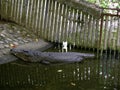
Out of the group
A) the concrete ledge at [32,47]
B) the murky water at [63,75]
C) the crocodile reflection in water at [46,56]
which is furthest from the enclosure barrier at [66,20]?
the crocodile reflection in water at [46,56]

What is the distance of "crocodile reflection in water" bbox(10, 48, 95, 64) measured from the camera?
13.0 metres

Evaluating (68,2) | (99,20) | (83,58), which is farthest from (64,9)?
(83,58)

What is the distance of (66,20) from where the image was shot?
14945 mm

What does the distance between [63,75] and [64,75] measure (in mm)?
32

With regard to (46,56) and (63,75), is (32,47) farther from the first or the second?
(63,75)

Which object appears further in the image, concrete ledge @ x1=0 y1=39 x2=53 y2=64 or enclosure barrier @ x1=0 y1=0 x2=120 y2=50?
enclosure barrier @ x1=0 y1=0 x2=120 y2=50

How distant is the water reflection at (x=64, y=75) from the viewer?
10883 mm

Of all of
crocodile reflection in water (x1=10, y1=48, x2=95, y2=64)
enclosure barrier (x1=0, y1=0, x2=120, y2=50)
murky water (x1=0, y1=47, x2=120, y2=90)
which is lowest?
murky water (x1=0, y1=47, x2=120, y2=90)

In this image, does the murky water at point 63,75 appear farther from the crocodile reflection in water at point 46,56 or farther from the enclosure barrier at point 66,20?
the enclosure barrier at point 66,20

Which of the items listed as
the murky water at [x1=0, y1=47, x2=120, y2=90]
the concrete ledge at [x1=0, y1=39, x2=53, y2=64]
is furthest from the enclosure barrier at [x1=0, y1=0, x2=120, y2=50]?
the murky water at [x1=0, y1=47, x2=120, y2=90]

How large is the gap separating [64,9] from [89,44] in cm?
179

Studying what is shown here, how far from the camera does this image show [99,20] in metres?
14.3

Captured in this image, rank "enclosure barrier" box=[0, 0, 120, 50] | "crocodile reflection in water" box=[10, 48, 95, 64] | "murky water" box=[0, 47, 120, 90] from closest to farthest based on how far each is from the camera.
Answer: "murky water" box=[0, 47, 120, 90] → "crocodile reflection in water" box=[10, 48, 95, 64] → "enclosure barrier" box=[0, 0, 120, 50]

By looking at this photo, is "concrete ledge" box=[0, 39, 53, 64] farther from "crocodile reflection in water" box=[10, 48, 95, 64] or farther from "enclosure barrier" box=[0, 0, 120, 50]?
"enclosure barrier" box=[0, 0, 120, 50]
